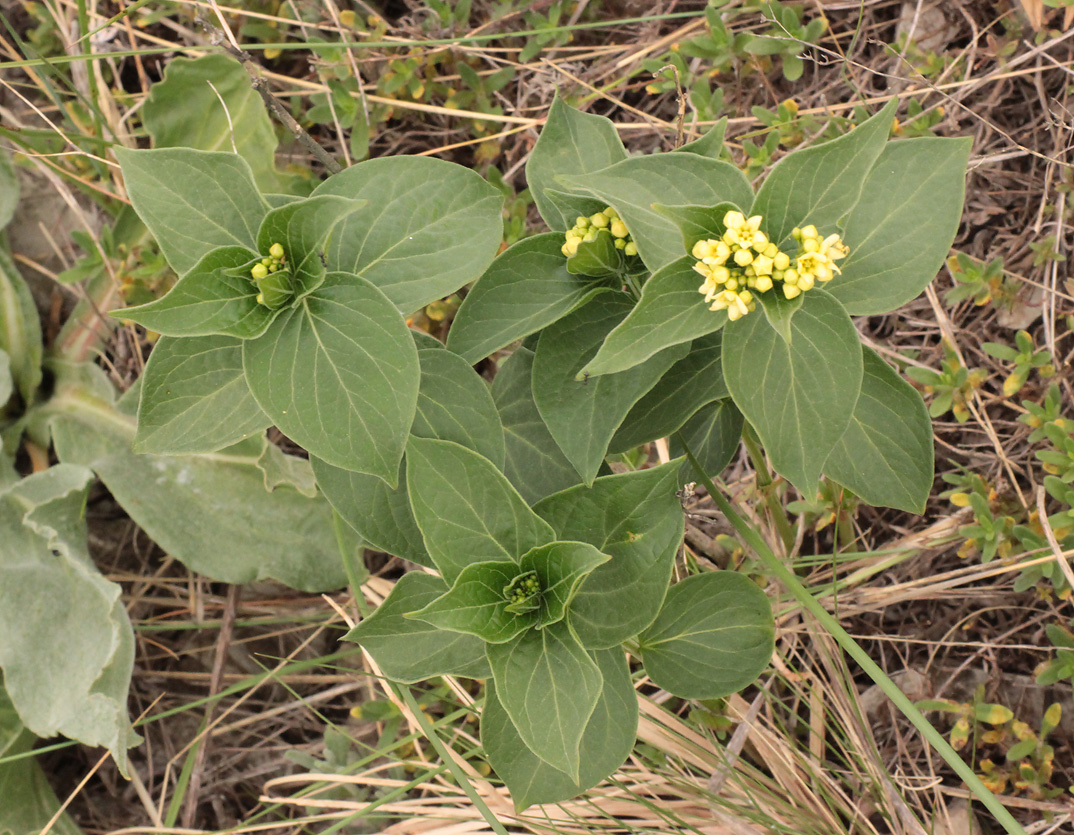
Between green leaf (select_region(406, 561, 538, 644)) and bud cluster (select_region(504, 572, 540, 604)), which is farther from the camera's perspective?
bud cluster (select_region(504, 572, 540, 604))

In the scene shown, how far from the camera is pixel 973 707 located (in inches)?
93.0

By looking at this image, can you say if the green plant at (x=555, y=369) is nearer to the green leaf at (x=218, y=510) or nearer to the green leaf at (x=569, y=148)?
the green leaf at (x=569, y=148)

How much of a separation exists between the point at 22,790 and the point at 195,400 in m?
1.85

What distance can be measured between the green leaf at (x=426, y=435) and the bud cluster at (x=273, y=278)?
0.94ft

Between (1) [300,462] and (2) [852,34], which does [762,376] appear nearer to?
(1) [300,462]

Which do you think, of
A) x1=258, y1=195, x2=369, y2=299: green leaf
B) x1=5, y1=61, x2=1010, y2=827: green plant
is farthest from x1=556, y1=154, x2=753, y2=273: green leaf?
x1=258, y1=195, x2=369, y2=299: green leaf

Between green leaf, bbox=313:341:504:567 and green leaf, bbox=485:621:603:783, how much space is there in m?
0.32

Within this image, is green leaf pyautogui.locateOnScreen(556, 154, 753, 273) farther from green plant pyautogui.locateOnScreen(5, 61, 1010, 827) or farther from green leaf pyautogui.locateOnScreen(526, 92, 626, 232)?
green leaf pyautogui.locateOnScreen(526, 92, 626, 232)

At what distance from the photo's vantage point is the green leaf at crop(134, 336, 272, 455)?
1.78m

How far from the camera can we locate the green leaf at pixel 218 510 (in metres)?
2.77

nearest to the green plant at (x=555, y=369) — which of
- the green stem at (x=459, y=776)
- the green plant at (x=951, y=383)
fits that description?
the green stem at (x=459, y=776)

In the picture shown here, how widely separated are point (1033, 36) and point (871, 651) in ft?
5.91

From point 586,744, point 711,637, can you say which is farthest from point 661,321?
point 586,744

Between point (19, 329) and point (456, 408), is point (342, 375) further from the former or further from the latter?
point (19, 329)
